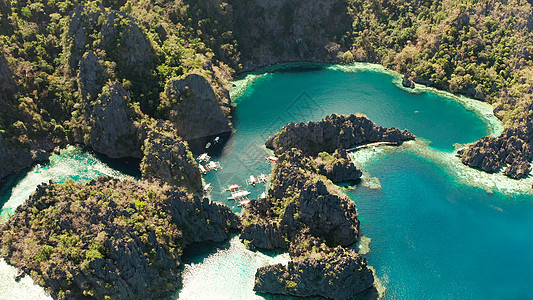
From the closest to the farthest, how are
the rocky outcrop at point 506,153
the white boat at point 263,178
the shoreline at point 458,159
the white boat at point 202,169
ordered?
1. the white boat at point 263,178
2. the shoreline at point 458,159
3. the white boat at point 202,169
4. the rocky outcrop at point 506,153

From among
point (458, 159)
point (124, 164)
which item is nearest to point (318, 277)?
point (124, 164)

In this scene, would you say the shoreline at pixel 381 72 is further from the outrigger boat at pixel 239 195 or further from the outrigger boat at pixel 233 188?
the outrigger boat at pixel 239 195

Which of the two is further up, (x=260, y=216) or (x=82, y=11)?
(x=82, y=11)

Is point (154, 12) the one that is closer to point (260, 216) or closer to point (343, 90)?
point (343, 90)

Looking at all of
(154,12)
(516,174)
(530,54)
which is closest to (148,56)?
(154,12)

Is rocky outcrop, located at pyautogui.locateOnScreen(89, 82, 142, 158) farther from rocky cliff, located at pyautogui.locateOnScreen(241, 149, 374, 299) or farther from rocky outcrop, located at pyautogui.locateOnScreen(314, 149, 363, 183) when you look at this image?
rocky outcrop, located at pyautogui.locateOnScreen(314, 149, 363, 183)

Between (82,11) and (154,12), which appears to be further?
(154,12)

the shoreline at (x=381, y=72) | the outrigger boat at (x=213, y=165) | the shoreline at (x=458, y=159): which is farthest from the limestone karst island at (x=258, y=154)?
the outrigger boat at (x=213, y=165)
